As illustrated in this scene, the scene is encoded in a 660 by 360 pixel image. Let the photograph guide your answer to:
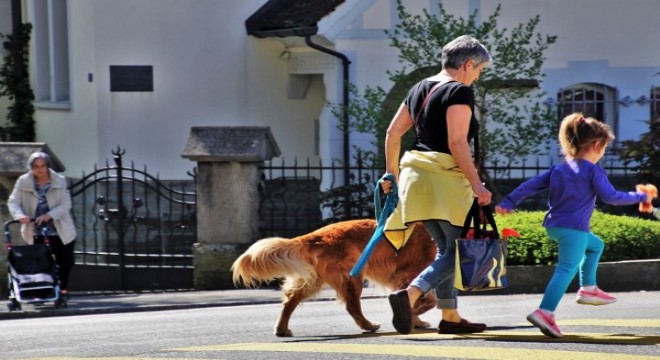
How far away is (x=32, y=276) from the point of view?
1414 cm

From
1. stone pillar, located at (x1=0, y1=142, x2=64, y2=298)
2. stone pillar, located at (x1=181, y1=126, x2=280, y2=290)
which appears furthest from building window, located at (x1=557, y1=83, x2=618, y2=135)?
stone pillar, located at (x1=0, y1=142, x2=64, y2=298)

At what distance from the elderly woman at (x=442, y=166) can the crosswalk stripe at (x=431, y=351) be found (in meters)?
0.38

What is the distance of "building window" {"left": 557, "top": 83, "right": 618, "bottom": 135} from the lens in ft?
69.3

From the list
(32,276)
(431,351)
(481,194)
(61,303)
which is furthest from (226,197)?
(431,351)

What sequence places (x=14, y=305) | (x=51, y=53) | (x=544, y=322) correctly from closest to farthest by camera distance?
Answer: (x=544, y=322) → (x=14, y=305) → (x=51, y=53)

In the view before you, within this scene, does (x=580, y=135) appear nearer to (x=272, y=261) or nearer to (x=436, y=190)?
(x=436, y=190)

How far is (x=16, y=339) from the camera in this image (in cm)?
1079

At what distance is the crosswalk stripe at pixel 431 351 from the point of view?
772 cm

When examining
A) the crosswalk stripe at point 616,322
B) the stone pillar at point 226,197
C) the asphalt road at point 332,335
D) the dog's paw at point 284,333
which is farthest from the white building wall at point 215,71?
the crosswalk stripe at point 616,322

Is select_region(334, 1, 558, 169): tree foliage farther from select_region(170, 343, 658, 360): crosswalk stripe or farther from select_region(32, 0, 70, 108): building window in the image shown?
select_region(170, 343, 658, 360): crosswalk stripe

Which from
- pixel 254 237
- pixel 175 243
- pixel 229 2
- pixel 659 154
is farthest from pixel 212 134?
pixel 229 2

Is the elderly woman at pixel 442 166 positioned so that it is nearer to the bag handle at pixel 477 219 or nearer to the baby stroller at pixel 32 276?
the bag handle at pixel 477 219

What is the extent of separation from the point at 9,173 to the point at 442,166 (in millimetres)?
8260

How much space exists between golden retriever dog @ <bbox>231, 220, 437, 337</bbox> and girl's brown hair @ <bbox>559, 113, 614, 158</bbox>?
159 centimetres
